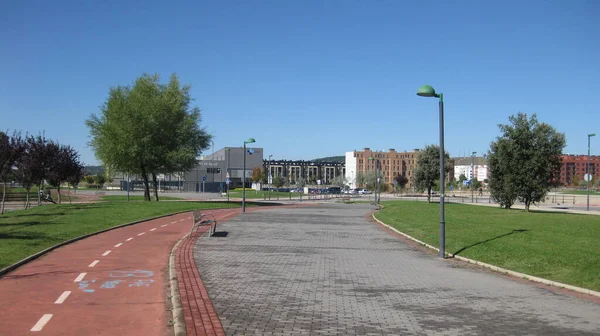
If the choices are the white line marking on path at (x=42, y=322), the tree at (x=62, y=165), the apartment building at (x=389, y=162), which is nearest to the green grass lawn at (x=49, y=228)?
the white line marking on path at (x=42, y=322)

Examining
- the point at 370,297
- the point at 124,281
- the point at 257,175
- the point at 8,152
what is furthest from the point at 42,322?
the point at 257,175

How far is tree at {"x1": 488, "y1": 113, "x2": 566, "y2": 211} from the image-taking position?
33938mm

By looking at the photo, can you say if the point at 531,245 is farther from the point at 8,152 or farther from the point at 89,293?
the point at 8,152

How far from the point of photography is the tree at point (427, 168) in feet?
166

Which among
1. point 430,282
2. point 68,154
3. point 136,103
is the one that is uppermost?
point 136,103

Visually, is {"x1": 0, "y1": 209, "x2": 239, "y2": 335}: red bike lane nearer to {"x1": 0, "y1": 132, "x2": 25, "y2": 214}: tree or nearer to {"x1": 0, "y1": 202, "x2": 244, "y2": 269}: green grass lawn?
{"x1": 0, "y1": 202, "x2": 244, "y2": 269}: green grass lawn

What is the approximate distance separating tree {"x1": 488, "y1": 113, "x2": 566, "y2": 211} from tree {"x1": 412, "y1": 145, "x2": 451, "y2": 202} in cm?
1516

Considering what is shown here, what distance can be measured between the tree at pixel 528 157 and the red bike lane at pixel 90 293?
83.0ft

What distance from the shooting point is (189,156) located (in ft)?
146

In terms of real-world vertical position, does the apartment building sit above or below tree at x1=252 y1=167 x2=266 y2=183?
above

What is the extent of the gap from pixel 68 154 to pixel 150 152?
6.35 meters

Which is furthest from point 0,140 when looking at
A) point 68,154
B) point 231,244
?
point 231,244

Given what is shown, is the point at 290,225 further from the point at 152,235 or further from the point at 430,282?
the point at 430,282

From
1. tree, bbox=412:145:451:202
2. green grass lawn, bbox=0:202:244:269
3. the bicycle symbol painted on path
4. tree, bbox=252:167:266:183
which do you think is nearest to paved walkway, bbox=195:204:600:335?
the bicycle symbol painted on path
